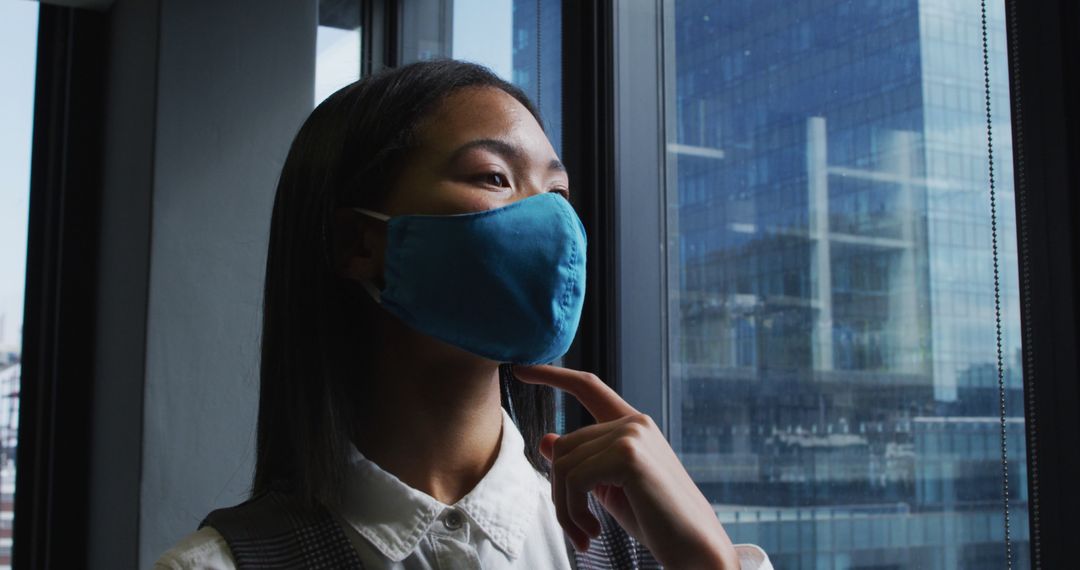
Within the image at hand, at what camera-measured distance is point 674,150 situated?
6.43ft

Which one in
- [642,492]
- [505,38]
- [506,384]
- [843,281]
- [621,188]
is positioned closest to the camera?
[642,492]

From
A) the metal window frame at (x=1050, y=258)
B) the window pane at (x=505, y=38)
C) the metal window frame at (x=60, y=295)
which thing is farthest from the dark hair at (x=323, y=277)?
the metal window frame at (x=60, y=295)

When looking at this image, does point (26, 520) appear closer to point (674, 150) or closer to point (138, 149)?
point (138, 149)

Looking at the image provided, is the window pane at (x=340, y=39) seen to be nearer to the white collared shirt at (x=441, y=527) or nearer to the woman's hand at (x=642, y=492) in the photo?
the white collared shirt at (x=441, y=527)

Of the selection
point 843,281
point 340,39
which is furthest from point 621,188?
point 340,39

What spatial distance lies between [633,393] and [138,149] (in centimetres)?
166

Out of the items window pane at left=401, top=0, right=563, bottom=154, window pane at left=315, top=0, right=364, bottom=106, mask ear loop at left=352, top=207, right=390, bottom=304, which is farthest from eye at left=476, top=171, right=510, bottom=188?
window pane at left=315, top=0, right=364, bottom=106

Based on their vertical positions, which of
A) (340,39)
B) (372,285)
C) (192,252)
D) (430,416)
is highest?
(340,39)

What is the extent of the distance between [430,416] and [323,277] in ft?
0.62

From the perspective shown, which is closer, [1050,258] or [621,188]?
[1050,258]

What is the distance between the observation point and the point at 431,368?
3.60ft

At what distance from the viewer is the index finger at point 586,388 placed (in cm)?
108

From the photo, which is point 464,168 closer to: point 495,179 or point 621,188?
point 495,179

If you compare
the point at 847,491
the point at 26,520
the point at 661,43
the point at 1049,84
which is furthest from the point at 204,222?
the point at 1049,84
